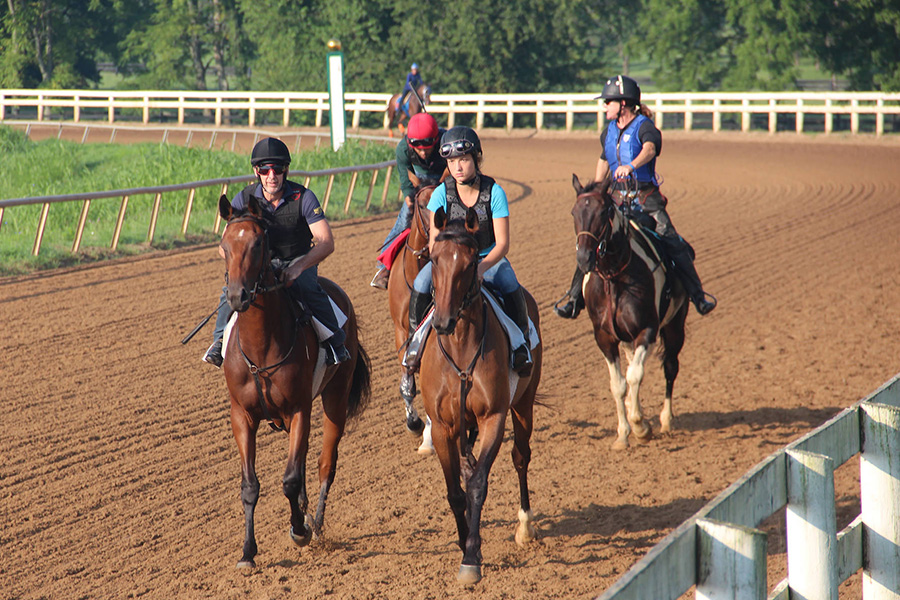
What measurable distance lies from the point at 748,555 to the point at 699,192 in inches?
776

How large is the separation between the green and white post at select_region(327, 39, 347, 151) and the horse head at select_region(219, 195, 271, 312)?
18145 mm

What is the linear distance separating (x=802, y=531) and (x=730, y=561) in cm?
83

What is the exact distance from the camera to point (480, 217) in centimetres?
585

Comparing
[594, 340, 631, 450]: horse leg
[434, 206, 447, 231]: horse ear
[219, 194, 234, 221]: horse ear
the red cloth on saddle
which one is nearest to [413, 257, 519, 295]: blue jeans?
[434, 206, 447, 231]: horse ear

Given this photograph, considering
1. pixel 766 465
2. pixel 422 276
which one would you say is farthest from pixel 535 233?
pixel 766 465

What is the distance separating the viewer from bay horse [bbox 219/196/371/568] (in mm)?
5410

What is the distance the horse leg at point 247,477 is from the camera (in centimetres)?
564

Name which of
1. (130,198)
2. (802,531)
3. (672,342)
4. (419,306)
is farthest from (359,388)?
(130,198)

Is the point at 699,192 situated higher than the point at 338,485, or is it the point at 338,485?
the point at 699,192

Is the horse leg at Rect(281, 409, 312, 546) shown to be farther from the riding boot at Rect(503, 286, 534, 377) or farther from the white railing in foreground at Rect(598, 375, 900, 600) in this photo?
the white railing in foreground at Rect(598, 375, 900, 600)

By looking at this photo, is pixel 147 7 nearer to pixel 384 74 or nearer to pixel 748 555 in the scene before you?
pixel 384 74

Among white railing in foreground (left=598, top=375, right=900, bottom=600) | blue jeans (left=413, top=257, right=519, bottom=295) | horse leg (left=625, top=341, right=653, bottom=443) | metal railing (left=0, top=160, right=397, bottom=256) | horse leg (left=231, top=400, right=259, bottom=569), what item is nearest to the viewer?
white railing in foreground (left=598, top=375, right=900, bottom=600)

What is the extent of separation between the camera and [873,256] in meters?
14.9

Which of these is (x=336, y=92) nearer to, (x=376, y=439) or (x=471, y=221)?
(x=376, y=439)
